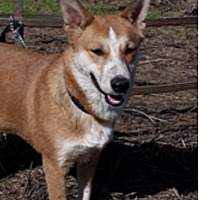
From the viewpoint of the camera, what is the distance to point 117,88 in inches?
175

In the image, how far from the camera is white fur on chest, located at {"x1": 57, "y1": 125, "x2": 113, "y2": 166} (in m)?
4.88

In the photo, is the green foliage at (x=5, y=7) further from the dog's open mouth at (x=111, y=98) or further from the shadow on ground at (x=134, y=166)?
the dog's open mouth at (x=111, y=98)

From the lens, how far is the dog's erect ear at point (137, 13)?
16.1 ft

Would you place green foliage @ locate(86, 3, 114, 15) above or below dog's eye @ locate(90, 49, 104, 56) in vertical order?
above

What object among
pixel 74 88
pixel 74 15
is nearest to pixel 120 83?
pixel 74 88

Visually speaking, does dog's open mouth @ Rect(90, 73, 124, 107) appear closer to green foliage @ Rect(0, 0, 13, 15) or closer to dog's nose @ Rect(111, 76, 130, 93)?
dog's nose @ Rect(111, 76, 130, 93)

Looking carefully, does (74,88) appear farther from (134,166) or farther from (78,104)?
(134,166)

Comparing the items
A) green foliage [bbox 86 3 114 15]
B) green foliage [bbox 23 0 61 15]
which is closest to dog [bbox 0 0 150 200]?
green foliage [bbox 23 0 61 15]

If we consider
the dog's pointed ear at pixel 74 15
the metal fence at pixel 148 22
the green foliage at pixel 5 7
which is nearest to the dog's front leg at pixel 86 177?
the dog's pointed ear at pixel 74 15

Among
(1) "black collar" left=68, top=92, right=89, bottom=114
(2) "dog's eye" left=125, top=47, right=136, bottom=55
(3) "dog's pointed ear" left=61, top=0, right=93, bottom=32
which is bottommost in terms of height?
(1) "black collar" left=68, top=92, right=89, bottom=114

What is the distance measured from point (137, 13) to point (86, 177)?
148 centimetres

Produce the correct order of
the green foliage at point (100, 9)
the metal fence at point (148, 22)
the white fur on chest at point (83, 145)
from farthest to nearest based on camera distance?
the green foliage at point (100, 9) → the metal fence at point (148, 22) → the white fur on chest at point (83, 145)

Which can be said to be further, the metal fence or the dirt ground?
the metal fence

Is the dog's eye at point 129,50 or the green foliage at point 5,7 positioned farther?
the green foliage at point 5,7
